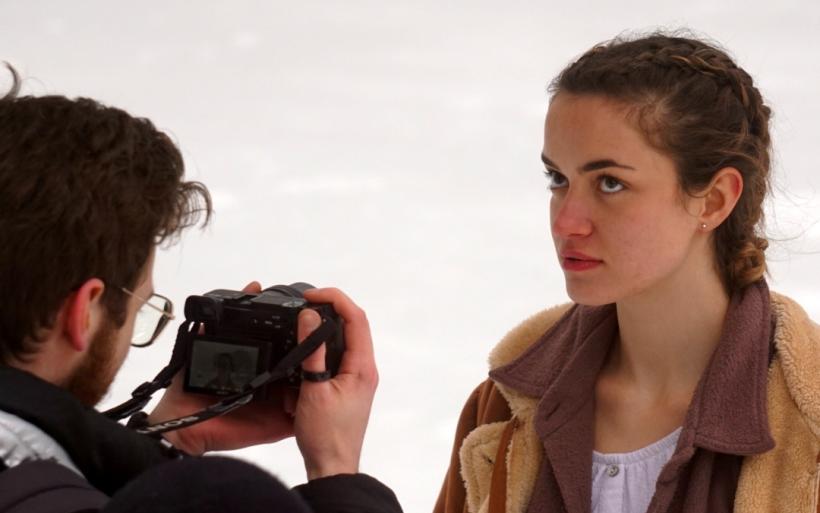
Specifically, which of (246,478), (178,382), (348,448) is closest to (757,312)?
(348,448)

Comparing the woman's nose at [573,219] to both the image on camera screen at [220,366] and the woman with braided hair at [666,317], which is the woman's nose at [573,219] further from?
the image on camera screen at [220,366]

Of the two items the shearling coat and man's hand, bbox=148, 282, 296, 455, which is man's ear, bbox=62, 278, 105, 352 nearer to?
man's hand, bbox=148, 282, 296, 455

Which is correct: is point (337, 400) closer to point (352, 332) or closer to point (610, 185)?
point (352, 332)

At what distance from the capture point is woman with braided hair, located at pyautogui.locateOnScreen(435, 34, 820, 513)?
5.26 ft

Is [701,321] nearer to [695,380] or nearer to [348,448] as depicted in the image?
[695,380]

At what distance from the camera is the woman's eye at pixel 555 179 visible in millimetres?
1704

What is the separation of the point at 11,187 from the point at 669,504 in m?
→ 0.90

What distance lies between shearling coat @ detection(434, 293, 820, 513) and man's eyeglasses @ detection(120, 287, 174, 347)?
0.59 m

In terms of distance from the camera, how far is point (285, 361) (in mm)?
1388

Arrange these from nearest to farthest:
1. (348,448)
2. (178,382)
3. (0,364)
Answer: (0,364) → (348,448) → (178,382)

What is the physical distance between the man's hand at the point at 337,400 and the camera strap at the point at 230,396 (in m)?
0.01

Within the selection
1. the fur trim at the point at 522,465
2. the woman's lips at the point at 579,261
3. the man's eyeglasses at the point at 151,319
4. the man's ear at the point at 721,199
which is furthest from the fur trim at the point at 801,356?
the man's eyeglasses at the point at 151,319

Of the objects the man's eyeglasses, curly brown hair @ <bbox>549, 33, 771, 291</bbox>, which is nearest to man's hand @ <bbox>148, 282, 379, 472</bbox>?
the man's eyeglasses

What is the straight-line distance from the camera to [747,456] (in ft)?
5.25
